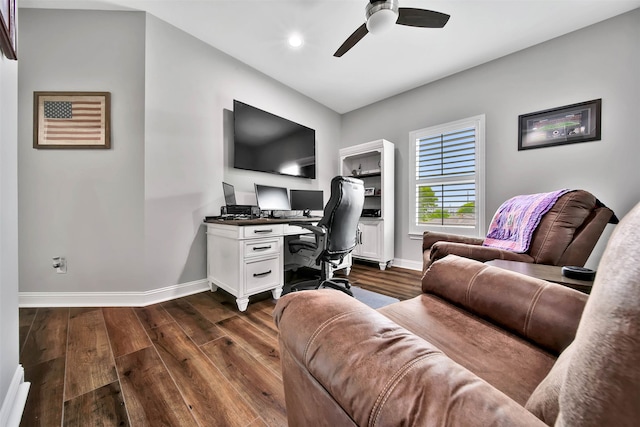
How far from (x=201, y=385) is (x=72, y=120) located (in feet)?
8.12

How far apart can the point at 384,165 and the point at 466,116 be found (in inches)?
44.6

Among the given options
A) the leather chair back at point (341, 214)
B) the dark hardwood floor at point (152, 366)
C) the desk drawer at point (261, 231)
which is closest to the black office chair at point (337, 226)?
the leather chair back at point (341, 214)

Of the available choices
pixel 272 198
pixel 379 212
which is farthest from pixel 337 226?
pixel 379 212

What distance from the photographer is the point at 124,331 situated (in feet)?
5.21

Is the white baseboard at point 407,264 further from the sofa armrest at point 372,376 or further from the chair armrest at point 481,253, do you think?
the sofa armrest at point 372,376

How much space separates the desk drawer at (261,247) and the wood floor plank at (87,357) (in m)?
1.00

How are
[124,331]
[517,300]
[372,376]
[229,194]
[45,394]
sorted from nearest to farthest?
[372,376]
[517,300]
[45,394]
[124,331]
[229,194]

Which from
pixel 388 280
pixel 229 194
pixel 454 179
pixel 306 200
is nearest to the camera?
pixel 229 194

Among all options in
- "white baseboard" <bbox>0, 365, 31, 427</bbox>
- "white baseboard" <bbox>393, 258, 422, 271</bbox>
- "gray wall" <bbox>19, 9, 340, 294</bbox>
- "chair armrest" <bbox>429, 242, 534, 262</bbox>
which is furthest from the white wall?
"white baseboard" <bbox>393, 258, 422, 271</bbox>

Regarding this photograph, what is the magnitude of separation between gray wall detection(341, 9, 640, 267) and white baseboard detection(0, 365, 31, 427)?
11.4 feet

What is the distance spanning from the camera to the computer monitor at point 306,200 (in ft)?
10.4

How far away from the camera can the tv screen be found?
8.69 feet

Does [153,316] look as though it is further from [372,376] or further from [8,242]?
[372,376]

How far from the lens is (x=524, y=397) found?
1.75 ft
